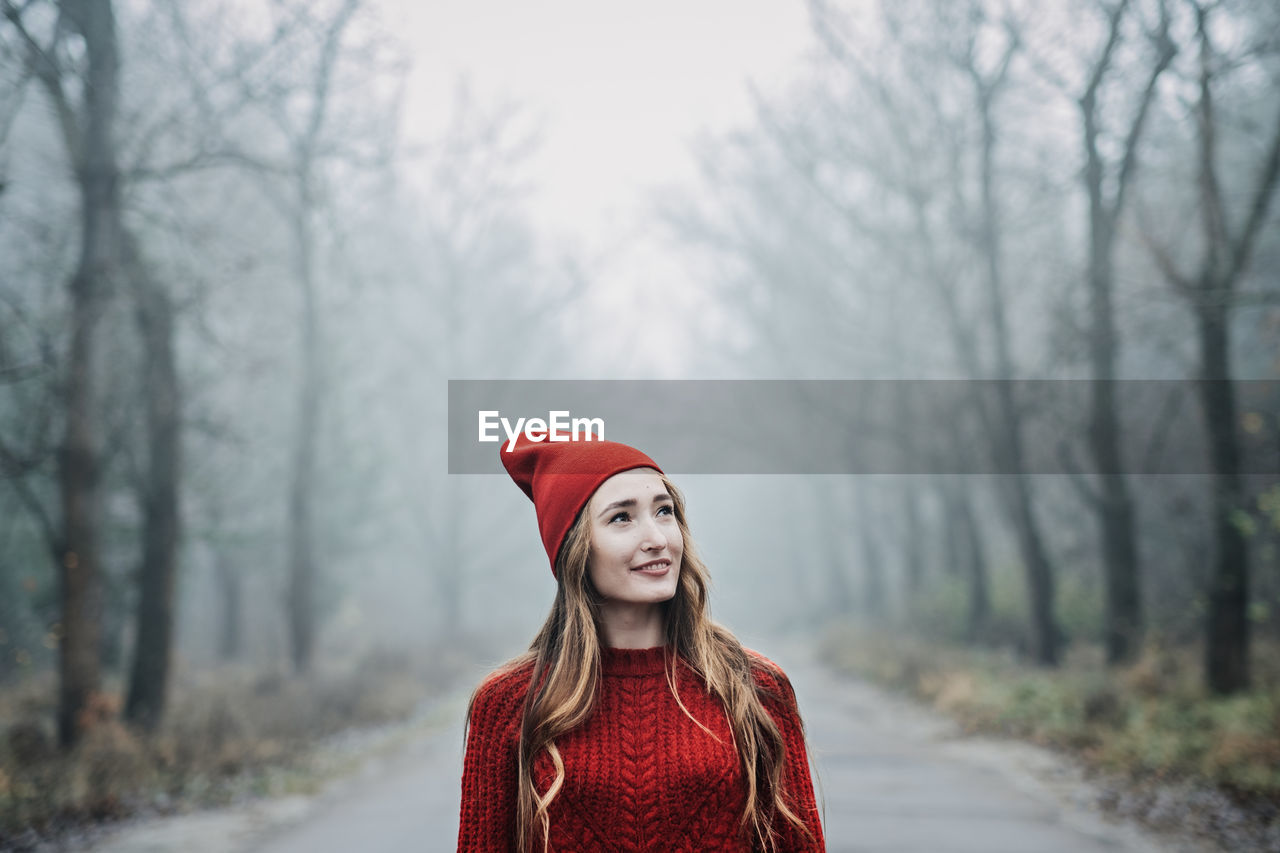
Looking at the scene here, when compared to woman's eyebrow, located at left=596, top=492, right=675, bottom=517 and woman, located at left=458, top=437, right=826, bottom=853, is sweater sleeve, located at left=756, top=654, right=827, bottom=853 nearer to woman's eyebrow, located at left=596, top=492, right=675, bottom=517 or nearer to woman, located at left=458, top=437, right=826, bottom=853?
woman, located at left=458, top=437, right=826, bottom=853

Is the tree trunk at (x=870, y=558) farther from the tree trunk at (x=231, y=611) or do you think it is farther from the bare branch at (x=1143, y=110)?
the tree trunk at (x=231, y=611)

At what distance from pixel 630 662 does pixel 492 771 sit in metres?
0.43

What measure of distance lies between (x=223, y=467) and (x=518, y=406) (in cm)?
644

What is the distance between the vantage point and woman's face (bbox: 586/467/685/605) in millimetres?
2447

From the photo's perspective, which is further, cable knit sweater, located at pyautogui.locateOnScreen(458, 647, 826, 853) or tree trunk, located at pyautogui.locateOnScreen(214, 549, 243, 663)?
tree trunk, located at pyautogui.locateOnScreen(214, 549, 243, 663)

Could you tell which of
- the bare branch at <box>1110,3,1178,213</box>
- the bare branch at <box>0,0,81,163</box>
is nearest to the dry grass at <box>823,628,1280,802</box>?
the bare branch at <box>1110,3,1178,213</box>

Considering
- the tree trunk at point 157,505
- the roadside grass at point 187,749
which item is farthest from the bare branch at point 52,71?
the roadside grass at point 187,749

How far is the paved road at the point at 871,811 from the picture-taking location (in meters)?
6.47

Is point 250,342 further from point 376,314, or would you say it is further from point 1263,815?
point 1263,815

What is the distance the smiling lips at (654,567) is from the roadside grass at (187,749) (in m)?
6.19

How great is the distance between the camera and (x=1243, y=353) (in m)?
14.5

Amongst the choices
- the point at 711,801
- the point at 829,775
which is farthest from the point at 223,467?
the point at 711,801

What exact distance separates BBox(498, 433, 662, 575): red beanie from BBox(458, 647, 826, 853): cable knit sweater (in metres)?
0.35

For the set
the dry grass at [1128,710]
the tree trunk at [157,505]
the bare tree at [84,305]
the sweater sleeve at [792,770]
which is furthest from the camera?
the tree trunk at [157,505]
